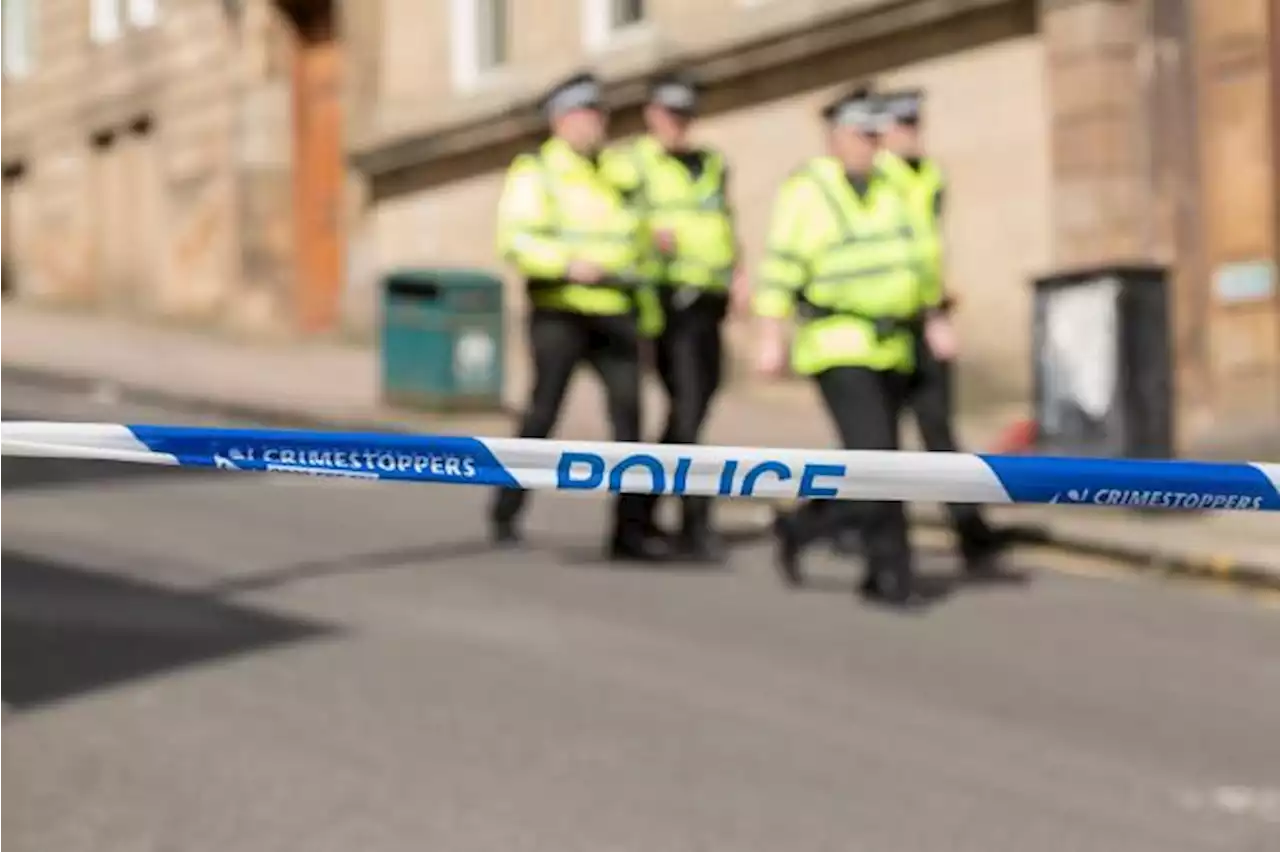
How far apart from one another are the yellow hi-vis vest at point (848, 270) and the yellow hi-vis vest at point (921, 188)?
20 cm

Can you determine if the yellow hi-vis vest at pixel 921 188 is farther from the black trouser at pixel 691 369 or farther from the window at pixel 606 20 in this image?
the window at pixel 606 20

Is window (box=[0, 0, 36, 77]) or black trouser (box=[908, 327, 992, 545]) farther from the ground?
window (box=[0, 0, 36, 77])

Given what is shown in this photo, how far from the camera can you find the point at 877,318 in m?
7.28

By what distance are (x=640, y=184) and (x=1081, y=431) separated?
2.74 m

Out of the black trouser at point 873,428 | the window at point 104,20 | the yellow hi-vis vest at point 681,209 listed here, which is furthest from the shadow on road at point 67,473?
the window at point 104,20

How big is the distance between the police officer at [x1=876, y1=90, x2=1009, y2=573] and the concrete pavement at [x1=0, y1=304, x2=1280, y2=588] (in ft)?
2.42

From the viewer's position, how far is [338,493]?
10148 millimetres

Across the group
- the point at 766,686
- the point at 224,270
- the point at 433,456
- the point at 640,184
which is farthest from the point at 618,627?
the point at 224,270

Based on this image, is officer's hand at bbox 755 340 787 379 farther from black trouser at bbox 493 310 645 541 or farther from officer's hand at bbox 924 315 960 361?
black trouser at bbox 493 310 645 541

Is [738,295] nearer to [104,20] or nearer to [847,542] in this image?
[847,542]

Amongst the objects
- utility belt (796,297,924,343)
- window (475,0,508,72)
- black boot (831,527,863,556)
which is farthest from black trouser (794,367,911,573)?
window (475,0,508,72)

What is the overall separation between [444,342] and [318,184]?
802cm

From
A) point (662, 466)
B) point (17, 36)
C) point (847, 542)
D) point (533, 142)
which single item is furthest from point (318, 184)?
point (662, 466)

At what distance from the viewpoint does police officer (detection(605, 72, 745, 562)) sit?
8258mm
